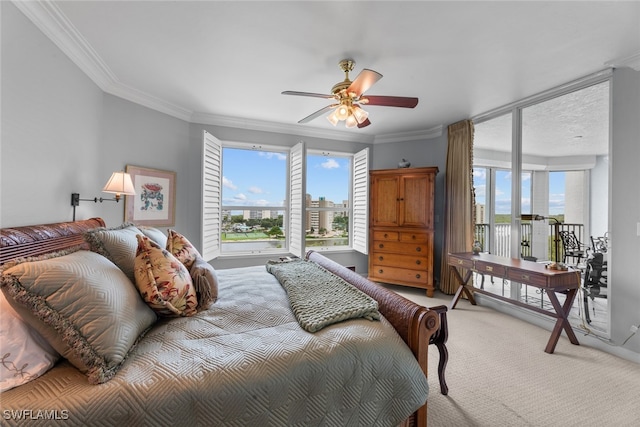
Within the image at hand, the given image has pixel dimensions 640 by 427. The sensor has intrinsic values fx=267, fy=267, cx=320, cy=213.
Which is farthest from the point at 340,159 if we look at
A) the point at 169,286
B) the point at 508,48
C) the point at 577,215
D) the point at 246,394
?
the point at 246,394

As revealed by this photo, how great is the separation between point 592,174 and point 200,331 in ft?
12.8

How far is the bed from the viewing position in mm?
872

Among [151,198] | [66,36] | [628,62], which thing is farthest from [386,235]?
[66,36]

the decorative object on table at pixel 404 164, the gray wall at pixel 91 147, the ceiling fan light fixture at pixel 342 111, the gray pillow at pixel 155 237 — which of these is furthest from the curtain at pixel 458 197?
the gray pillow at pixel 155 237

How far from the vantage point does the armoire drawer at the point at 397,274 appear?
12.6ft

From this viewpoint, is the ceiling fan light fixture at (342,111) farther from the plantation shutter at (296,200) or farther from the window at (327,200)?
the window at (327,200)

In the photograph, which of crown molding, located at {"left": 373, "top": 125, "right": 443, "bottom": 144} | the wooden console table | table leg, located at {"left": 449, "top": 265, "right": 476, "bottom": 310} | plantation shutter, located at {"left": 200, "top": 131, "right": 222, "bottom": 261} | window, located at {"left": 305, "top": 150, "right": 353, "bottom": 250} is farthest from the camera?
window, located at {"left": 305, "top": 150, "right": 353, "bottom": 250}

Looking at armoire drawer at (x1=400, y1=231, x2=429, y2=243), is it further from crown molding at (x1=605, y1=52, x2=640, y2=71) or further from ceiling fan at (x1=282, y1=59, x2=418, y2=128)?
crown molding at (x1=605, y1=52, x2=640, y2=71)

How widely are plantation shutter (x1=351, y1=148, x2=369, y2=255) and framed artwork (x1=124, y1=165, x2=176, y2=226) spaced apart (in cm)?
272

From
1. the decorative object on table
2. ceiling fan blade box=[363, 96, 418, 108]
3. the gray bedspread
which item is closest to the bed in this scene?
the gray bedspread

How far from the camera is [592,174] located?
9.28ft

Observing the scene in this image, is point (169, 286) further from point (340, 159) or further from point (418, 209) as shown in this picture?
point (340, 159)

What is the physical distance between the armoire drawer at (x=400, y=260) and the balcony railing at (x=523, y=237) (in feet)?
2.84

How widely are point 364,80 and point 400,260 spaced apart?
2.82 metres
